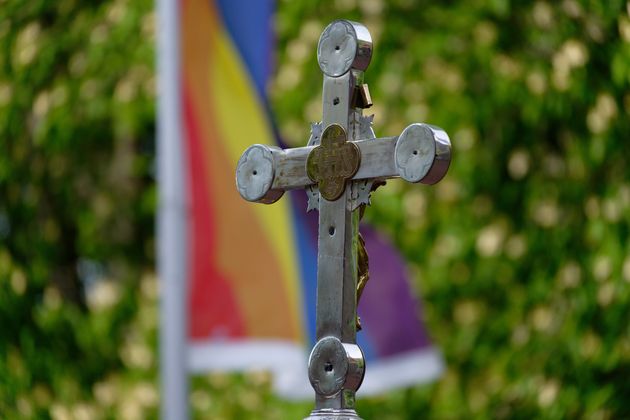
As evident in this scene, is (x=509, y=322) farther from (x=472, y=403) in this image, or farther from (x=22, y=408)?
(x=22, y=408)

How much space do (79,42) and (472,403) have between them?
3659 mm

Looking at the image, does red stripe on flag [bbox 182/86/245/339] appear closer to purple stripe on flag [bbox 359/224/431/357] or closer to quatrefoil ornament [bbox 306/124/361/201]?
purple stripe on flag [bbox 359/224/431/357]

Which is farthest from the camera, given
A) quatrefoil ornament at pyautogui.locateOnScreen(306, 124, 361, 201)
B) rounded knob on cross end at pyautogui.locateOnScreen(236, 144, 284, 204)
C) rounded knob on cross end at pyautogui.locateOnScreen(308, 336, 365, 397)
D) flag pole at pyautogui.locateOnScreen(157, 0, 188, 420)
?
flag pole at pyautogui.locateOnScreen(157, 0, 188, 420)

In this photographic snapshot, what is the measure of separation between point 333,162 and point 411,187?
263 inches

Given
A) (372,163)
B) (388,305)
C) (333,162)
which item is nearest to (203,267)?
(388,305)

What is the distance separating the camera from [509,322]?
9898 millimetres

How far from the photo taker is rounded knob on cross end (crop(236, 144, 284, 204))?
12.8ft

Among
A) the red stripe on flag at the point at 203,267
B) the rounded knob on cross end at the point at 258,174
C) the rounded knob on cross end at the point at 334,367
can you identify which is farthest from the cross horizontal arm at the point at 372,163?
the red stripe on flag at the point at 203,267

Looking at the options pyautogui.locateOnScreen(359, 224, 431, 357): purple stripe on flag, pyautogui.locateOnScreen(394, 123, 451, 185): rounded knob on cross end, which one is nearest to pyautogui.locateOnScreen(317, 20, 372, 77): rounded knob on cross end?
pyautogui.locateOnScreen(394, 123, 451, 185): rounded knob on cross end

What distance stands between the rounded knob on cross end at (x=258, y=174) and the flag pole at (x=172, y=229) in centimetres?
270

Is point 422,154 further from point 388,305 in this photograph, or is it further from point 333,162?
point 388,305

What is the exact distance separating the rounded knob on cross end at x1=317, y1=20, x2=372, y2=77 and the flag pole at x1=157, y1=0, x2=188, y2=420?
301cm

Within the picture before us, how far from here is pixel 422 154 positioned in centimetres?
353

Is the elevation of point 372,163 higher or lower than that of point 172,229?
lower
